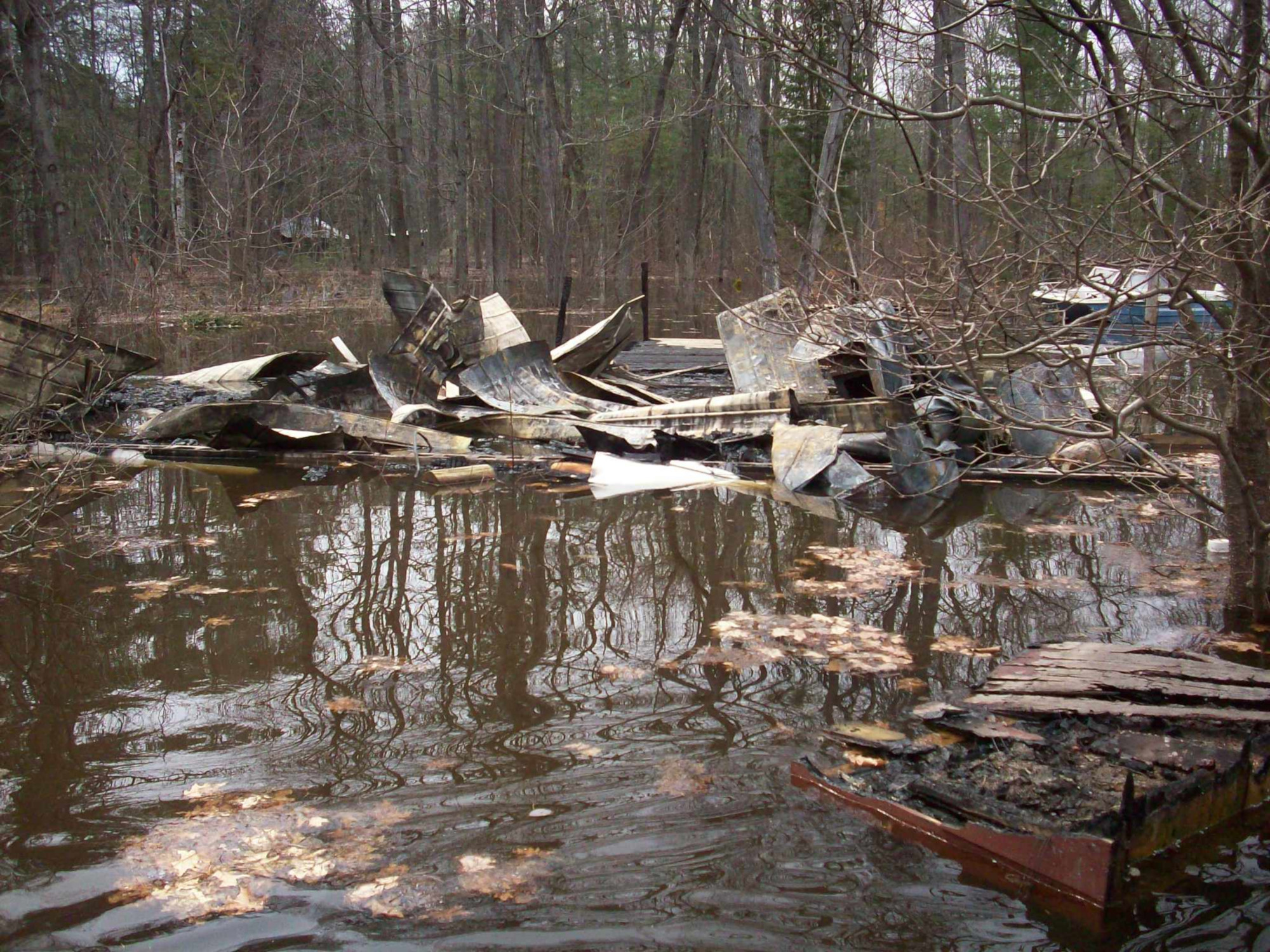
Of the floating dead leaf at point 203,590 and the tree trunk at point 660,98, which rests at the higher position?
the tree trunk at point 660,98

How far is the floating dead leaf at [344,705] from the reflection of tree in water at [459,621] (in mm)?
25

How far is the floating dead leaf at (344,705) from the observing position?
15.6 feet

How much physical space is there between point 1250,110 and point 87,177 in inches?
1310

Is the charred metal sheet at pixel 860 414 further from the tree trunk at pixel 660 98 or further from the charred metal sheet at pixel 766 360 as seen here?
the tree trunk at pixel 660 98

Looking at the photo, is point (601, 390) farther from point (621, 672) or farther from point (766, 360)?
point (621, 672)

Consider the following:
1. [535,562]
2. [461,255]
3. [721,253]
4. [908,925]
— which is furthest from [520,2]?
[908,925]

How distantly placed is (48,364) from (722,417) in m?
7.37

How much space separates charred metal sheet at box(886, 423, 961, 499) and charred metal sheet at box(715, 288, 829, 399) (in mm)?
1949

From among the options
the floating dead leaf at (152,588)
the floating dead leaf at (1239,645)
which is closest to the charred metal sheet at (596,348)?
the floating dead leaf at (152,588)

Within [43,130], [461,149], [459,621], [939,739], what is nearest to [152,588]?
[459,621]

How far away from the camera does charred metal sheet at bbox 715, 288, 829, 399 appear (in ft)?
38.3

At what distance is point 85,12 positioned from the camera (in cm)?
3128

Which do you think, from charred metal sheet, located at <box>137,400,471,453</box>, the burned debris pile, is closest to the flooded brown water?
the burned debris pile

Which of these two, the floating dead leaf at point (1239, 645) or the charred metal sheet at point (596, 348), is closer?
the floating dead leaf at point (1239, 645)
